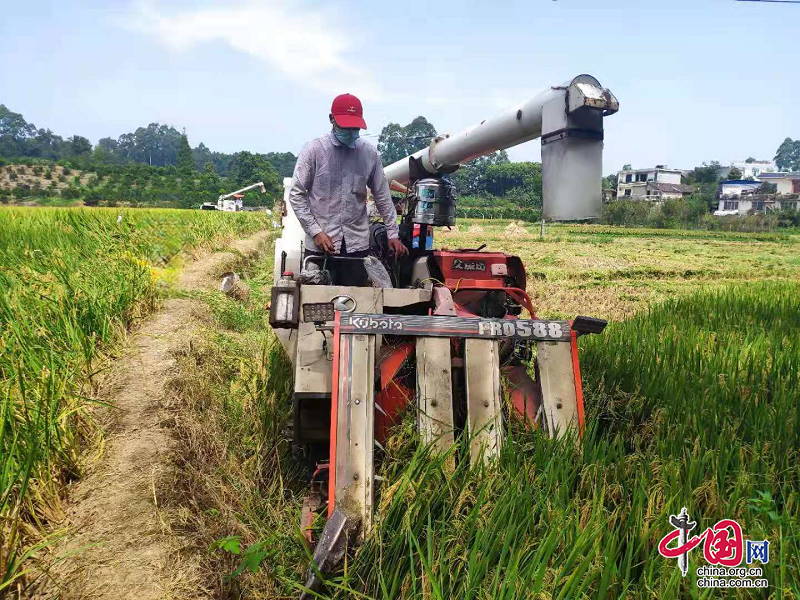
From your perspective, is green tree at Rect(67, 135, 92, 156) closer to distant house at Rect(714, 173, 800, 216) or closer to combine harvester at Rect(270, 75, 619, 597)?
distant house at Rect(714, 173, 800, 216)

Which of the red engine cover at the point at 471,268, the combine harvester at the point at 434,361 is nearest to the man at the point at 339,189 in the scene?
the red engine cover at the point at 471,268

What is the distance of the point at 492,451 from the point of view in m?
2.75

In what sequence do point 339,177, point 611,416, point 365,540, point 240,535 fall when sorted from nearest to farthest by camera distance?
1. point 365,540
2. point 240,535
3. point 611,416
4. point 339,177

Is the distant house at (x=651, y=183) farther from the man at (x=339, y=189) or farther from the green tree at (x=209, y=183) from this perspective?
the man at (x=339, y=189)

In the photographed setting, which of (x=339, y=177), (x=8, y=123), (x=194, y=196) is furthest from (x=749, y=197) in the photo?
(x=8, y=123)

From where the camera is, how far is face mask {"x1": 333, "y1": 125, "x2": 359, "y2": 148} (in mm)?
3986

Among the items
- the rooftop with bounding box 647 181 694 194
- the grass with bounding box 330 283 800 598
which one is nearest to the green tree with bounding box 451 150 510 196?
the grass with bounding box 330 283 800 598

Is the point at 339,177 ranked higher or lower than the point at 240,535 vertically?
higher

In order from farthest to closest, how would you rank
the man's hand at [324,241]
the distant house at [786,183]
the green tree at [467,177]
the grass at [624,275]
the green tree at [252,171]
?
the distant house at [786,183] < the green tree at [252,171] < the grass at [624,275] < the green tree at [467,177] < the man's hand at [324,241]

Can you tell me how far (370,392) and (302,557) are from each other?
720 mm

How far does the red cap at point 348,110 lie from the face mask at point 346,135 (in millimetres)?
74

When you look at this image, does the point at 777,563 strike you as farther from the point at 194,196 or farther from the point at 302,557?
the point at 194,196

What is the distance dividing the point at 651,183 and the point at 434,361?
77.7 metres

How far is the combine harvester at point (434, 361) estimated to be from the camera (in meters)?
2.66
